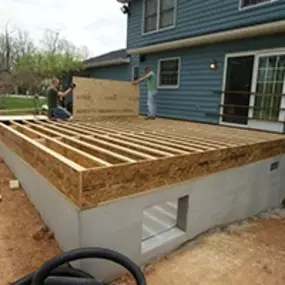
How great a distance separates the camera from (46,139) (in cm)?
340

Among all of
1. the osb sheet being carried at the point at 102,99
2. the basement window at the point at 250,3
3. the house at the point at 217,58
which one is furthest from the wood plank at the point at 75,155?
the basement window at the point at 250,3

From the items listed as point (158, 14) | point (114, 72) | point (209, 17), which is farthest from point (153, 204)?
point (114, 72)

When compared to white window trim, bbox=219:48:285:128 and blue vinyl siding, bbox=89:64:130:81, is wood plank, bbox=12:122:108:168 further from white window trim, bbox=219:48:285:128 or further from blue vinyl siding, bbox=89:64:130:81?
blue vinyl siding, bbox=89:64:130:81

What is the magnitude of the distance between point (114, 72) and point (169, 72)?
4897mm

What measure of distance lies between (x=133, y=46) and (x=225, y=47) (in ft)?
14.3

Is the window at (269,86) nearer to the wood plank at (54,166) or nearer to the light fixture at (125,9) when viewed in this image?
the wood plank at (54,166)

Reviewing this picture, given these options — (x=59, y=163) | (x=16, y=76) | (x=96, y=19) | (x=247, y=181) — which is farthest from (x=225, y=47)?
(x=96, y=19)

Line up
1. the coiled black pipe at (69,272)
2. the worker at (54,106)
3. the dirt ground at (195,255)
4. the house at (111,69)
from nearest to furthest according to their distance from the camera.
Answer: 1. the coiled black pipe at (69,272)
2. the dirt ground at (195,255)
3. the worker at (54,106)
4. the house at (111,69)

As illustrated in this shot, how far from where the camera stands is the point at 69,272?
218 centimetres

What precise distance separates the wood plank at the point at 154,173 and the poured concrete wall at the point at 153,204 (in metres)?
0.08

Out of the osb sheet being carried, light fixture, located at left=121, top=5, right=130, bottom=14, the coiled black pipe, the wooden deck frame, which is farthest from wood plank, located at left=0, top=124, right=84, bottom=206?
light fixture, located at left=121, top=5, right=130, bottom=14

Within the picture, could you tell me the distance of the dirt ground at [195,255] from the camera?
2.49 metres

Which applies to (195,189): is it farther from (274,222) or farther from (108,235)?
(274,222)

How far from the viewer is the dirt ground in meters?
2.49
